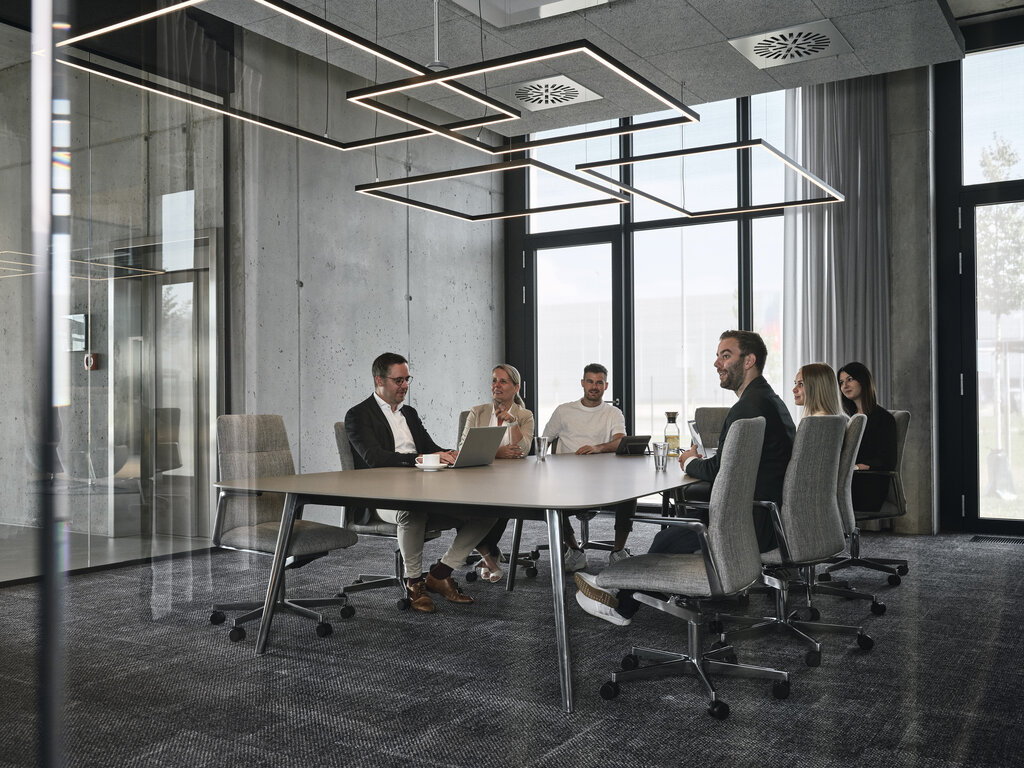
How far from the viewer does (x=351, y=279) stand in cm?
761

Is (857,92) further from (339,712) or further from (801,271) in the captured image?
(339,712)

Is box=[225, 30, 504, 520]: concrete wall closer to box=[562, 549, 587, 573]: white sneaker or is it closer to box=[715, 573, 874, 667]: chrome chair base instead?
box=[562, 549, 587, 573]: white sneaker

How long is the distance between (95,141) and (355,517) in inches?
146

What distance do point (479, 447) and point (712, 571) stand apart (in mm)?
1896

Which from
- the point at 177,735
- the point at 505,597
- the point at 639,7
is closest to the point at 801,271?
the point at 639,7

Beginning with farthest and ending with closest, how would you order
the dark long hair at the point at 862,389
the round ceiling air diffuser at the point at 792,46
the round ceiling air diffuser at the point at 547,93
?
1. the round ceiling air diffuser at the point at 547,93
2. the round ceiling air diffuser at the point at 792,46
3. the dark long hair at the point at 862,389

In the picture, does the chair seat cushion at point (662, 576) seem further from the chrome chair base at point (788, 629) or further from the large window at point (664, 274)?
the large window at point (664, 274)

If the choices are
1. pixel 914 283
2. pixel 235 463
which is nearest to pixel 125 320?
pixel 235 463

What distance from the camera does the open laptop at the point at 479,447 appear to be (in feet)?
14.9

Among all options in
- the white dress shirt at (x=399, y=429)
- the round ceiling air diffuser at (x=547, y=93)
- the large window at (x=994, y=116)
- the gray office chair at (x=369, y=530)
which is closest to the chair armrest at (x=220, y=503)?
the gray office chair at (x=369, y=530)

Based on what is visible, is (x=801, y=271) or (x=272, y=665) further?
(x=801, y=271)

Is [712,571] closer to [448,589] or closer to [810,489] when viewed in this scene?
[810,489]

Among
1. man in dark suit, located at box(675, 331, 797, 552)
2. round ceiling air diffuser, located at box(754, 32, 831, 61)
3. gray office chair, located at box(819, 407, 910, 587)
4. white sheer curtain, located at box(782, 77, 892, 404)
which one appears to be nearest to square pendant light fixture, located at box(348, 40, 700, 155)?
man in dark suit, located at box(675, 331, 797, 552)

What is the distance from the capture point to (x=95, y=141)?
3.96 ft
